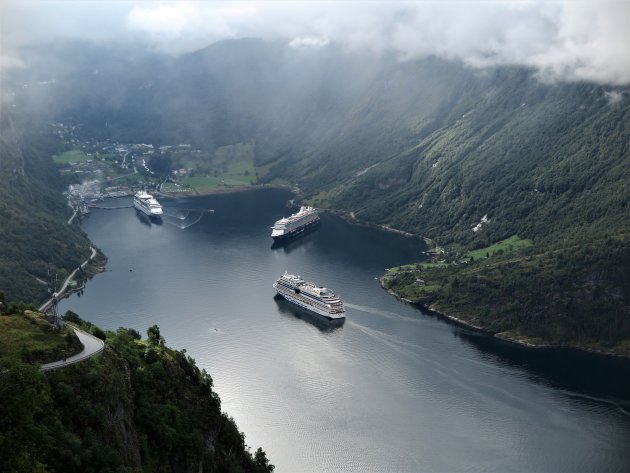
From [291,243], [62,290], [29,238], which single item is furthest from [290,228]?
[62,290]

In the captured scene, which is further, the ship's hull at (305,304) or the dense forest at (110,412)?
the ship's hull at (305,304)

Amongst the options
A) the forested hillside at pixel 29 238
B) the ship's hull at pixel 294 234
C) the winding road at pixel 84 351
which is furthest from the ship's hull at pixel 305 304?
the winding road at pixel 84 351

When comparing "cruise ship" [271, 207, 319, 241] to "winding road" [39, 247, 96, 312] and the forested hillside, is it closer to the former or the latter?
"winding road" [39, 247, 96, 312]

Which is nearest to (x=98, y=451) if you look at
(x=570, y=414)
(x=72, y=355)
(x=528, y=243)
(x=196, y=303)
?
(x=72, y=355)

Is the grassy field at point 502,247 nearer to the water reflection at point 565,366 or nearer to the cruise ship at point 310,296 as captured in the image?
the water reflection at point 565,366

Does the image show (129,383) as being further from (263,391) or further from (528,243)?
(528,243)
